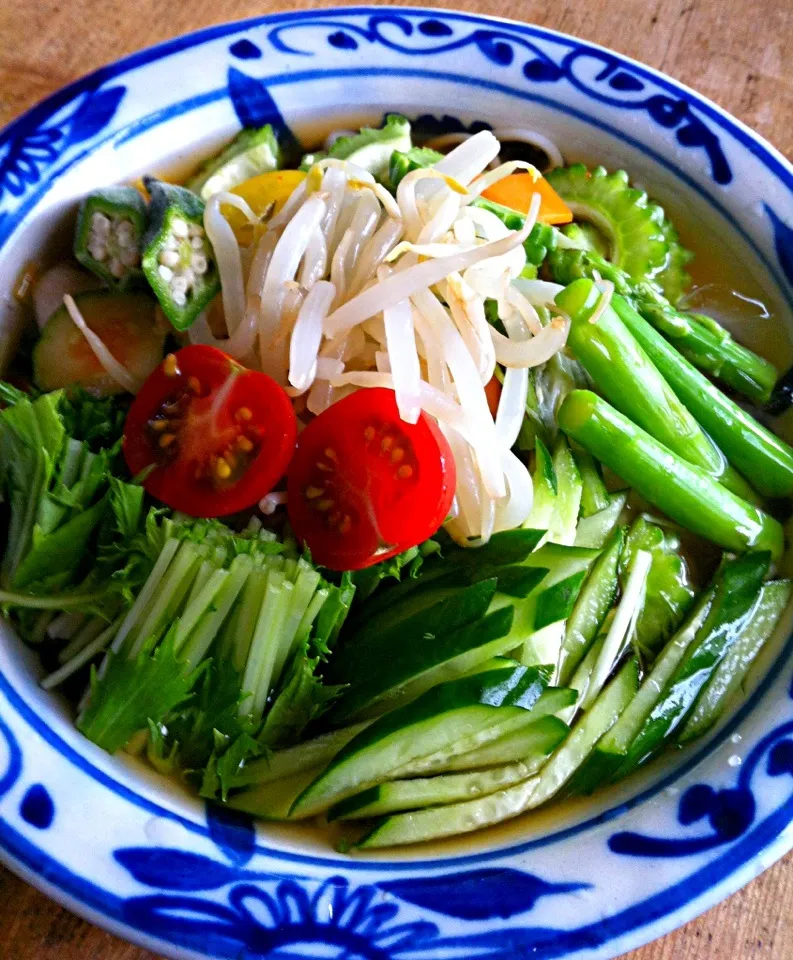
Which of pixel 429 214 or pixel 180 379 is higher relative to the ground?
pixel 429 214

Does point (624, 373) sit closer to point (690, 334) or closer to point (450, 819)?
point (690, 334)

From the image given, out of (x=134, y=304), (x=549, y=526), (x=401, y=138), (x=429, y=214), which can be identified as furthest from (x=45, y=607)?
(x=401, y=138)

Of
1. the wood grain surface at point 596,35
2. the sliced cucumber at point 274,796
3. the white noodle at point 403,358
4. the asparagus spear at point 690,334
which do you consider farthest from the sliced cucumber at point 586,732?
the wood grain surface at point 596,35

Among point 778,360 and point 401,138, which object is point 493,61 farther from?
point 778,360

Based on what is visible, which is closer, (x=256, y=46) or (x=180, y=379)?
(x=180, y=379)

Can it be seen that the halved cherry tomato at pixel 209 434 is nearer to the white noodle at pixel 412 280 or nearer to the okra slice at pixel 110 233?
the white noodle at pixel 412 280

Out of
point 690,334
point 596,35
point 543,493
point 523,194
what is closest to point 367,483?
point 543,493

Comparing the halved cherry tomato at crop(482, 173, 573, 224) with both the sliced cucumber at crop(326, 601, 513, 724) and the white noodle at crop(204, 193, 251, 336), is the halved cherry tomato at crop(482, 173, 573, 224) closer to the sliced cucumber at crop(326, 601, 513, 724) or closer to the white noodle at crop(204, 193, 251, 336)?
the white noodle at crop(204, 193, 251, 336)
